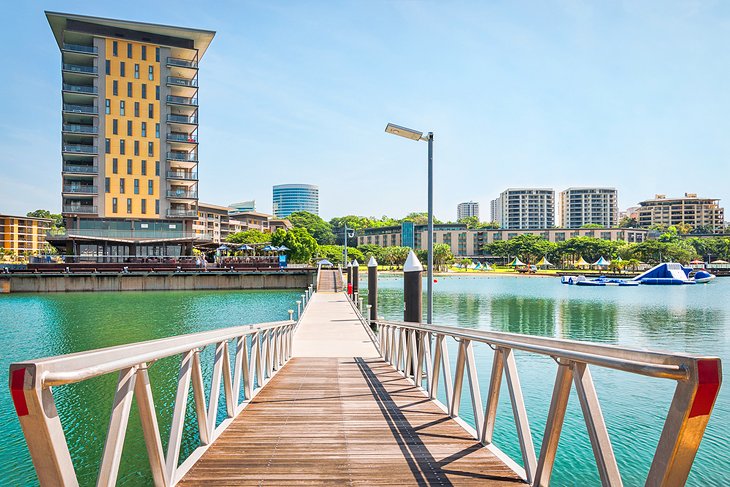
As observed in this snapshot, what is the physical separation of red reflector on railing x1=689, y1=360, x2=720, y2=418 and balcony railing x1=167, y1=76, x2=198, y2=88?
65915 millimetres

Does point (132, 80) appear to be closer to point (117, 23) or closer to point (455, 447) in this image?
point (117, 23)

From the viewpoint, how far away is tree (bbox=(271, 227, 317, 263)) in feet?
255

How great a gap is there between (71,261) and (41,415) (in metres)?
62.7

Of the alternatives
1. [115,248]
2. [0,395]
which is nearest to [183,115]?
[115,248]

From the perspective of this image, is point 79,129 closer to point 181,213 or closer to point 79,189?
point 79,189

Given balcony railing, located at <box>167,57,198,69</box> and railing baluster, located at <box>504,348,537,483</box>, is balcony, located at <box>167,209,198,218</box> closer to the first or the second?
balcony railing, located at <box>167,57,198,69</box>

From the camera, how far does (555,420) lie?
3482mm

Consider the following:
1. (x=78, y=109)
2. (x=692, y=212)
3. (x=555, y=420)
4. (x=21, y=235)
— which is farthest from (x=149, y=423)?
(x=692, y=212)

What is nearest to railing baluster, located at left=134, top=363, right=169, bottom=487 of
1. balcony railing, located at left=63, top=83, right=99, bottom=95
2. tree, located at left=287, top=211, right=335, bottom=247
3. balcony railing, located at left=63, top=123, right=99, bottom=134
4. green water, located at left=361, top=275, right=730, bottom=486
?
green water, located at left=361, top=275, right=730, bottom=486

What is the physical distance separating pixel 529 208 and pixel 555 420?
654 ft

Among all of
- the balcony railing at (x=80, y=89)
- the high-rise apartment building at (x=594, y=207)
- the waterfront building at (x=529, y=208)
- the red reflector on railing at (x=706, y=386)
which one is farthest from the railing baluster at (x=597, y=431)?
the high-rise apartment building at (x=594, y=207)

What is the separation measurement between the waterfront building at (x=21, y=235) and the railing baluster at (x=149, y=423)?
127 m

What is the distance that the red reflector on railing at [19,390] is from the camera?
2057mm

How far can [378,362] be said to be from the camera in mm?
12484
